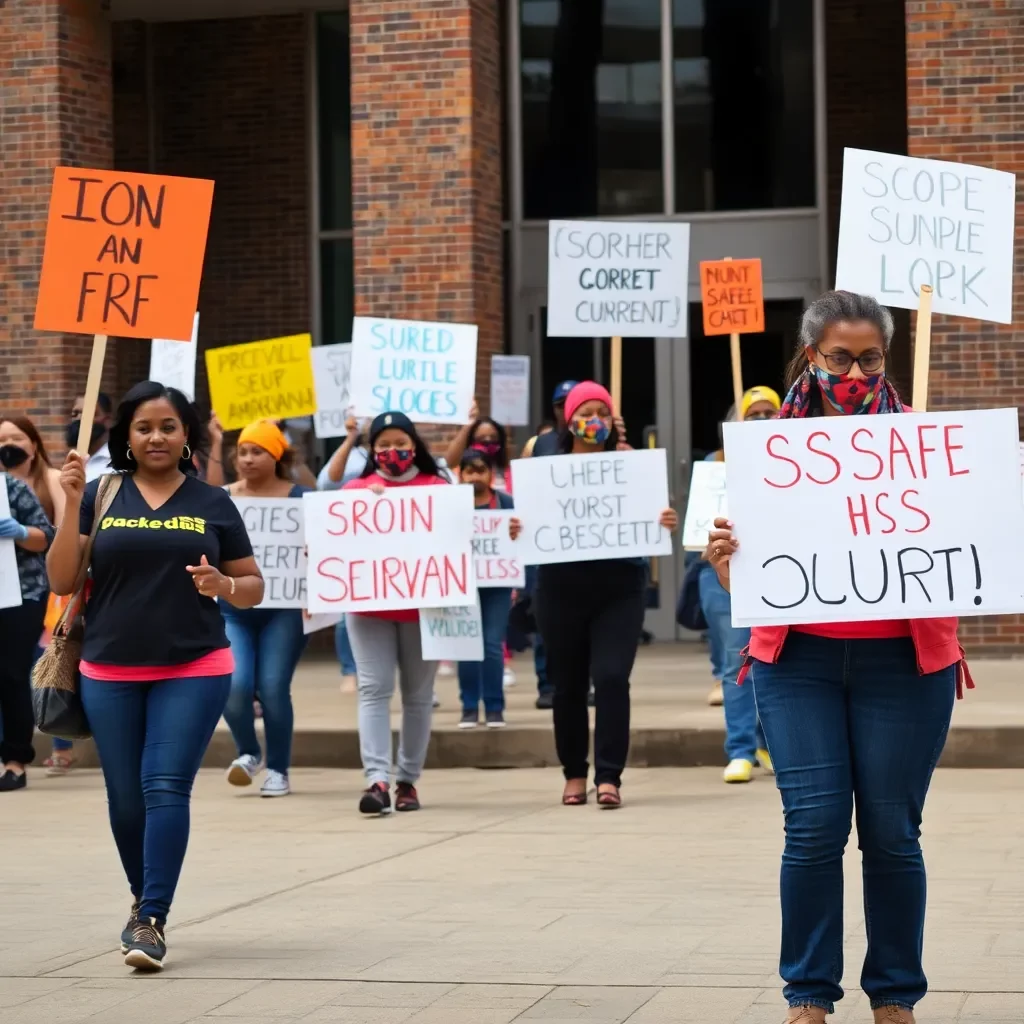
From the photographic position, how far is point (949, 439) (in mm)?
5258

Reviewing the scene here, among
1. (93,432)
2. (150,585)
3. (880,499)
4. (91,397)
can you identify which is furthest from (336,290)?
(880,499)

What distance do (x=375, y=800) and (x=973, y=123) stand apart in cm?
808

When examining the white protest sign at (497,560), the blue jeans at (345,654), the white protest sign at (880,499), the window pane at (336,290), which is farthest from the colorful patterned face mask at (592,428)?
the window pane at (336,290)

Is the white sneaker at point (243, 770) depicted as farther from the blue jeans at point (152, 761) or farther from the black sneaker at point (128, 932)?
the black sneaker at point (128, 932)

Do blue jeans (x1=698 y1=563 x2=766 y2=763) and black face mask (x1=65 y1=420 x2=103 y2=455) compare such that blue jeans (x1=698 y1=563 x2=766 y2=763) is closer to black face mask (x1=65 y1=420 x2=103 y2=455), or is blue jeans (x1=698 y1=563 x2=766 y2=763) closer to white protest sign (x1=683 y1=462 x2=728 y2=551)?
white protest sign (x1=683 y1=462 x2=728 y2=551)

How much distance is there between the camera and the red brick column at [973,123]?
15688 mm

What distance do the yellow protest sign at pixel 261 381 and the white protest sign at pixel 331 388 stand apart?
126cm

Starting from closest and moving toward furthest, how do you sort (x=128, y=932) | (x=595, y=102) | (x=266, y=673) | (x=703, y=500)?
(x=128, y=932)
(x=266, y=673)
(x=703, y=500)
(x=595, y=102)

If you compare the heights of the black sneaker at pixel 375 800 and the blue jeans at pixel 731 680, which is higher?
the blue jeans at pixel 731 680

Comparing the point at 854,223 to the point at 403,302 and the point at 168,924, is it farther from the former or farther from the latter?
the point at 403,302

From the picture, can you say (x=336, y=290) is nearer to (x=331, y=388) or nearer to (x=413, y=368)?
(x=331, y=388)

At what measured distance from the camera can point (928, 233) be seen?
7762 mm

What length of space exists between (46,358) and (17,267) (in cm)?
82

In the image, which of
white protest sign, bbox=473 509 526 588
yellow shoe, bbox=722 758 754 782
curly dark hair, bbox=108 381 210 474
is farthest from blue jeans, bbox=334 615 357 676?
curly dark hair, bbox=108 381 210 474
